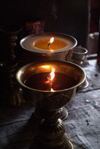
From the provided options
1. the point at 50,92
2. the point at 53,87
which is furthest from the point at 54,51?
the point at 50,92

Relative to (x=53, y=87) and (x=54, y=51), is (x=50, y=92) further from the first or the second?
(x=54, y=51)

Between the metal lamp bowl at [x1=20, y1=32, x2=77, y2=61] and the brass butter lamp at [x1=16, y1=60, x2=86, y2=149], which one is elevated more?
the metal lamp bowl at [x1=20, y1=32, x2=77, y2=61]

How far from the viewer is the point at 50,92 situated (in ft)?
2.40

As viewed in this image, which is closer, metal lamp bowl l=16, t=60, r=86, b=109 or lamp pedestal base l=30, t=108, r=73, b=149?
metal lamp bowl l=16, t=60, r=86, b=109

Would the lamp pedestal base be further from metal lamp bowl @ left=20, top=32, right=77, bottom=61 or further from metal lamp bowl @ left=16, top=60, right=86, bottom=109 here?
metal lamp bowl @ left=20, top=32, right=77, bottom=61

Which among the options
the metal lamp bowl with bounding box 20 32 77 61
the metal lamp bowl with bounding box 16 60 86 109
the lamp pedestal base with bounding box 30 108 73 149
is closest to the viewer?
the metal lamp bowl with bounding box 16 60 86 109

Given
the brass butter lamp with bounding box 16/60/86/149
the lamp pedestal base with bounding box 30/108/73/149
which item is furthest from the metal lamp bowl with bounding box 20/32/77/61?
the lamp pedestal base with bounding box 30/108/73/149

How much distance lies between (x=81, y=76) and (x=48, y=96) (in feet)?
0.50

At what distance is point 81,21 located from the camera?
1.68 meters

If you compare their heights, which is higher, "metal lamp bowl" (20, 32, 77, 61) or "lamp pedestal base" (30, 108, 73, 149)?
"metal lamp bowl" (20, 32, 77, 61)

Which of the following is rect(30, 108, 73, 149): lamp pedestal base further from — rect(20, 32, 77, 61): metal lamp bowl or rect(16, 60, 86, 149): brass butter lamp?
rect(20, 32, 77, 61): metal lamp bowl

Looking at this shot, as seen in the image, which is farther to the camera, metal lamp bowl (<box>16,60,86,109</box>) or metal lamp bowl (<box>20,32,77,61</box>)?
metal lamp bowl (<box>20,32,77,61</box>)

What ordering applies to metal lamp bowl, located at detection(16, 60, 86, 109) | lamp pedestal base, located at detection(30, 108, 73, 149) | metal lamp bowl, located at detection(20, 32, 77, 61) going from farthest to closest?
1. metal lamp bowl, located at detection(20, 32, 77, 61)
2. lamp pedestal base, located at detection(30, 108, 73, 149)
3. metal lamp bowl, located at detection(16, 60, 86, 109)

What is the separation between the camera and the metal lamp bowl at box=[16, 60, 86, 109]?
74cm
